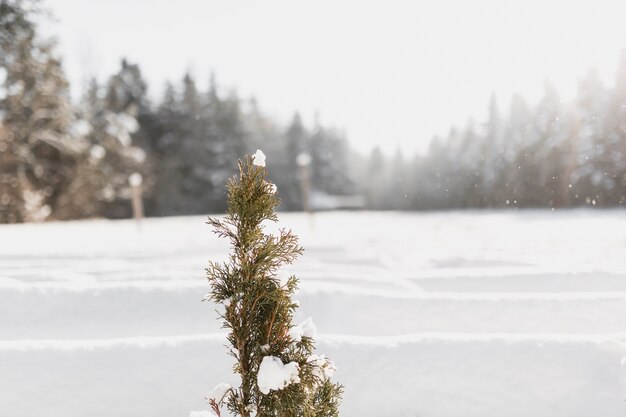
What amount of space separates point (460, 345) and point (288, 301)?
3.59 metres

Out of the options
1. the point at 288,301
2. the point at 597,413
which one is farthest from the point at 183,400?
the point at 597,413

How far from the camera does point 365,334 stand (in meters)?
7.47

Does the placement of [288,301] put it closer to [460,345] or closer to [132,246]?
[460,345]

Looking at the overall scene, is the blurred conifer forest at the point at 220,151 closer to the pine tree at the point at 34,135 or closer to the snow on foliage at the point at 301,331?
the pine tree at the point at 34,135

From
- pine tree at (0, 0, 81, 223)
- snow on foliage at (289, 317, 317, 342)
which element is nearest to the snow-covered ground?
snow on foliage at (289, 317, 317, 342)

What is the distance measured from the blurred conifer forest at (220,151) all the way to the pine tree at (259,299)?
15798mm

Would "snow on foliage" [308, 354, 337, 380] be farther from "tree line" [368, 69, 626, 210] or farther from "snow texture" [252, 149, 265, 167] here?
"tree line" [368, 69, 626, 210]

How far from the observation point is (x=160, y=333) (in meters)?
7.20

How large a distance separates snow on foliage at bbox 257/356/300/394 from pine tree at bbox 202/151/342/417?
107 millimetres

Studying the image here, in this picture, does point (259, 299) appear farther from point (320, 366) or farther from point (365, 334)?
point (365, 334)

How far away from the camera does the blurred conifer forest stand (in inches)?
896

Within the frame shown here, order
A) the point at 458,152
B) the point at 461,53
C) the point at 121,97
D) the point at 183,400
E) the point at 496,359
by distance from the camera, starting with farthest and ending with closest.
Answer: the point at 121,97 < the point at 458,152 < the point at 461,53 < the point at 496,359 < the point at 183,400

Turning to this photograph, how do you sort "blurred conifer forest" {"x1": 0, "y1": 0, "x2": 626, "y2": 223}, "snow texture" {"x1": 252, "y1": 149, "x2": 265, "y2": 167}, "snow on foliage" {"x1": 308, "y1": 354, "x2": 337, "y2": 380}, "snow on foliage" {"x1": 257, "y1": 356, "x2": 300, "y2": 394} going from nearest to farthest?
"snow on foliage" {"x1": 257, "y1": 356, "x2": 300, "y2": 394}
"snow texture" {"x1": 252, "y1": 149, "x2": 265, "y2": 167}
"snow on foliage" {"x1": 308, "y1": 354, "x2": 337, "y2": 380}
"blurred conifer forest" {"x1": 0, "y1": 0, "x2": 626, "y2": 223}

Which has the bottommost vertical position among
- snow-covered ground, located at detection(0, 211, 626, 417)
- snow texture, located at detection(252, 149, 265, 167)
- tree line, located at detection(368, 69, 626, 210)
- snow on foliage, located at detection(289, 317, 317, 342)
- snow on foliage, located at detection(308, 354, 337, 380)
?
snow-covered ground, located at detection(0, 211, 626, 417)
